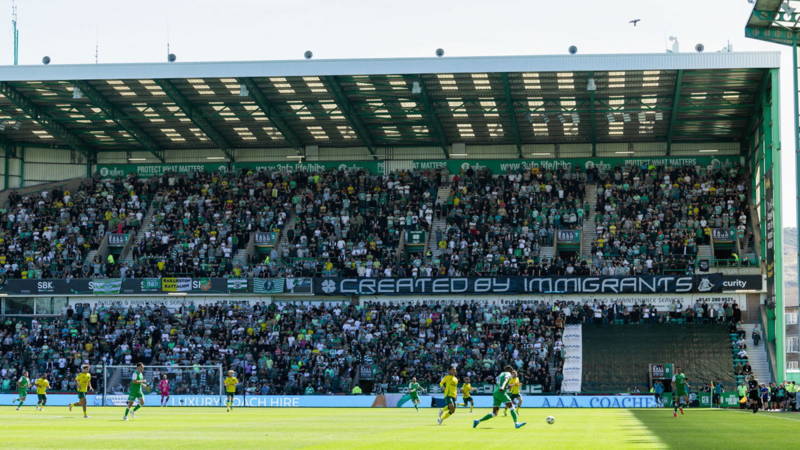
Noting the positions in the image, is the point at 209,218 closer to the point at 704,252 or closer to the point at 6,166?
the point at 6,166

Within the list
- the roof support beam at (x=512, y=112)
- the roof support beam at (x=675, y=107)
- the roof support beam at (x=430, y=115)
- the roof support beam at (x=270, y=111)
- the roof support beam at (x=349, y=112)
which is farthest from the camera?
the roof support beam at (x=270, y=111)

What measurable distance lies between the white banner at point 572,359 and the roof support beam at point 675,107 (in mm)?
13365

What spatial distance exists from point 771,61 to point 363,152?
93.4ft

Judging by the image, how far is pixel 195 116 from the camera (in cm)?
6744

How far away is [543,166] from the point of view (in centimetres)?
7275

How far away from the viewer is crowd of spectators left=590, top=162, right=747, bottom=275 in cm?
6281

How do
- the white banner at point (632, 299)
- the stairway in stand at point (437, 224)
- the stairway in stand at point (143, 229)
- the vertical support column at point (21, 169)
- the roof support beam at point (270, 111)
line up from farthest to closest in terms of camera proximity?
the vertical support column at point (21, 169)
the stairway in stand at point (143, 229)
the stairway in stand at point (437, 224)
the white banner at point (632, 299)
the roof support beam at point (270, 111)

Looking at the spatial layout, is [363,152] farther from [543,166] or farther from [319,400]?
[319,400]


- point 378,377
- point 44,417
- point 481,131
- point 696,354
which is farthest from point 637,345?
point 44,417

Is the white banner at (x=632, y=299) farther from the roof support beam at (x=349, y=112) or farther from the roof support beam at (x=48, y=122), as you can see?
the roof support beam at (x=48, y=122)

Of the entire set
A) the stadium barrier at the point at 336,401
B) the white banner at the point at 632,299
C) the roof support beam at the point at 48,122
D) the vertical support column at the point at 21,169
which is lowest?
the stadium barrier at the point at 336,401

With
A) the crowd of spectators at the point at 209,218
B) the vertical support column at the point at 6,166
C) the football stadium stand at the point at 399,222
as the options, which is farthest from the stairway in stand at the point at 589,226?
the vertical support column at the point at 6,166

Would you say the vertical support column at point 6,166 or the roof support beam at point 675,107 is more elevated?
the roof support beam at point 675,107

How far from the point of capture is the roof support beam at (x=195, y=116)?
203ft
